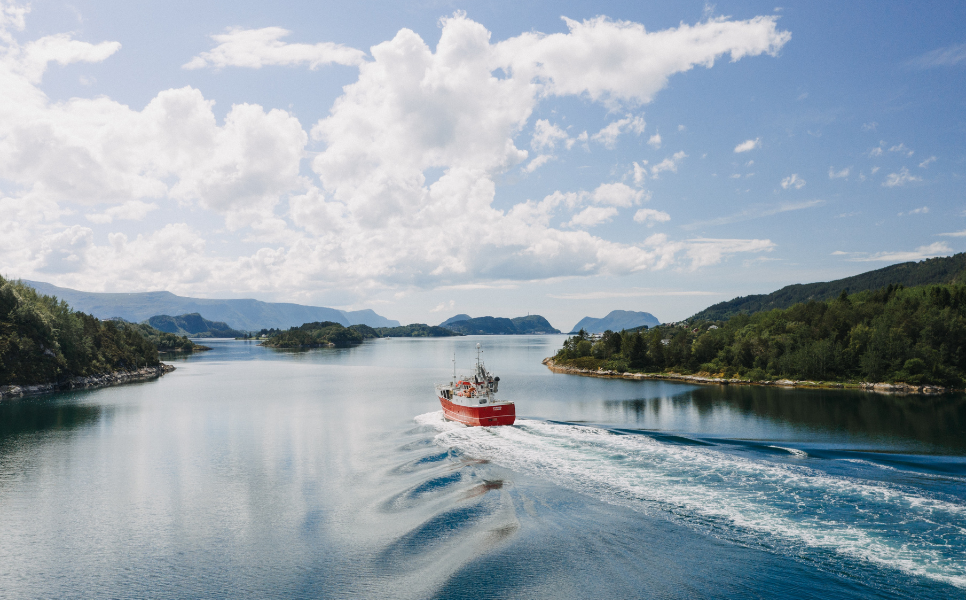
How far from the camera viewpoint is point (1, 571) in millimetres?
17797

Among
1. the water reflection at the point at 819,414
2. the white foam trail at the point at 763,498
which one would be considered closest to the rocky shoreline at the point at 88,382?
the white foam trail at the point at 763,498

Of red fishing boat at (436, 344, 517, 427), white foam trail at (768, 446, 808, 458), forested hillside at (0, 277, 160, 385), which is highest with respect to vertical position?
forested hillside at (0, 277, 160, 385)

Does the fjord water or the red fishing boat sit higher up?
the red fishing boat

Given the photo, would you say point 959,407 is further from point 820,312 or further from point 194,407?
point 194,407

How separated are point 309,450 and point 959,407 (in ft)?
213

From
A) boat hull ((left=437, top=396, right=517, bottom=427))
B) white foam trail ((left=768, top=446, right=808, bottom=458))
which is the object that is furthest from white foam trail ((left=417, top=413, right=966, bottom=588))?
boat hull ((left=437, top=396, right=517, bottom=427))

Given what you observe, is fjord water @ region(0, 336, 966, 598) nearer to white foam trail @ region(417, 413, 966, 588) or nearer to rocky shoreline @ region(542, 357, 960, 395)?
white foam trail @ region(417, 413, 966, 588)

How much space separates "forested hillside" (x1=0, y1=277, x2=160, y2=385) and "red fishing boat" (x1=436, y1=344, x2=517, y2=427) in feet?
229

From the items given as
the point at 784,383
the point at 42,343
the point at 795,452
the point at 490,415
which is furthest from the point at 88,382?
the point at 784,383

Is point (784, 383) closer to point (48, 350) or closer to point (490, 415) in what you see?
point (490, 415)

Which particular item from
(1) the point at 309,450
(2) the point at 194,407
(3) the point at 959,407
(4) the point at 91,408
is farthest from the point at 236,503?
(3) the point at 959,407

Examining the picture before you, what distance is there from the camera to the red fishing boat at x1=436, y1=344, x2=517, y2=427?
4244 centimetres

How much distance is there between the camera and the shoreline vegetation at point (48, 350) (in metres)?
73.4

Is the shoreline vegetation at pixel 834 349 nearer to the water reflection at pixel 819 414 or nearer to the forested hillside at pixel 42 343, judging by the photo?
the water reflection at pixel 819 414
